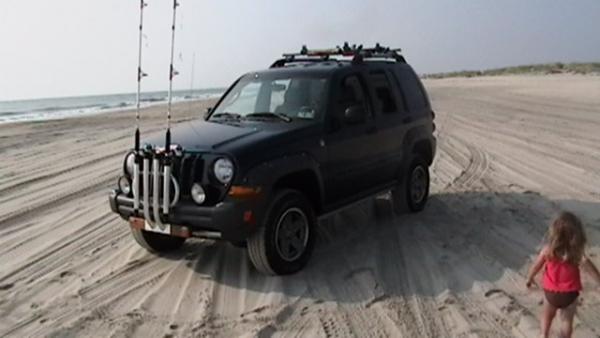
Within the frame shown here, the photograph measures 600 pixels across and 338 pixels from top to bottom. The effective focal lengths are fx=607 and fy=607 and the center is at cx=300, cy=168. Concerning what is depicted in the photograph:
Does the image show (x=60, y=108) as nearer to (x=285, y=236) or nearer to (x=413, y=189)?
→ (x=413, y=189)

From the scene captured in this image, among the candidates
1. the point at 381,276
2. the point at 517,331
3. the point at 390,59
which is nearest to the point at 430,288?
the point at 381,276

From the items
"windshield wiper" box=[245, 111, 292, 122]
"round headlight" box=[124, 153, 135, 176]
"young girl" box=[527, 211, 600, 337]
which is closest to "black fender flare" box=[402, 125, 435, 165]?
"windshield wiper" box=[245, 111, 292, 122]

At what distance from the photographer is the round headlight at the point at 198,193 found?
5.49 meters

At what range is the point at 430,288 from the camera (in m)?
5.52

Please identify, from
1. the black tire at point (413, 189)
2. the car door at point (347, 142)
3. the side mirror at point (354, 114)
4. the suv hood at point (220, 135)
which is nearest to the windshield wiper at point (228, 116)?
the suv hood at point (220, 135)

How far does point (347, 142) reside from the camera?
6.71m

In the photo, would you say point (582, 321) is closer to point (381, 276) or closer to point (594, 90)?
point (381, 276)

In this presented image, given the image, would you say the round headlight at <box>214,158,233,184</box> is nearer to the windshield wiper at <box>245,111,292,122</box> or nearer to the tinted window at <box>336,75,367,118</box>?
the windshield wiper at <box>245,111,292,122</box>

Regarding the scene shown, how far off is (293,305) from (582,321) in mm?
2320

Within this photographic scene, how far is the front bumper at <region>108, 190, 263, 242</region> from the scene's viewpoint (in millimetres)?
5352

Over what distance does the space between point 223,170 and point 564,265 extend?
2896 millimetres

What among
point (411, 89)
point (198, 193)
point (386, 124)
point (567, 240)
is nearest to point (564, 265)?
point (567, 240)

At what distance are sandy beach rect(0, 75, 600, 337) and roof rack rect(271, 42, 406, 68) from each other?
2.11 meters

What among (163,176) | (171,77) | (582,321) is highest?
(171,77)
